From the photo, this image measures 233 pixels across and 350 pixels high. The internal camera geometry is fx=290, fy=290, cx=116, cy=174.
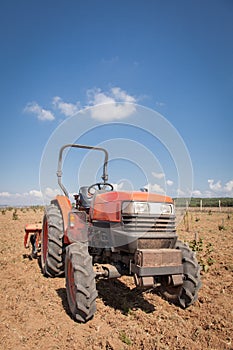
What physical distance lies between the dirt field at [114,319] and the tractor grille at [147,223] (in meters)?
1.22

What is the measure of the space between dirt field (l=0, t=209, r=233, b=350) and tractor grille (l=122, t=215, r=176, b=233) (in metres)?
1.22

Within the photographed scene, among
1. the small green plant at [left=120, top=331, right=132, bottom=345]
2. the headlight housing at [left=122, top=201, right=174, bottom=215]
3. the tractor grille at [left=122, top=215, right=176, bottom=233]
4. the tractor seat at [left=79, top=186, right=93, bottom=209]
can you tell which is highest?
the tractor seat at [left=79, top=186, right=93, bottom=209]

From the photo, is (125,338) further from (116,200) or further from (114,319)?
(116,200)

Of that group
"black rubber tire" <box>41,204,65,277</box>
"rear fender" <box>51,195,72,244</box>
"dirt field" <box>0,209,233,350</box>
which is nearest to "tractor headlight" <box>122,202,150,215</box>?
"dirt field" <box>0,209,233,350</box>

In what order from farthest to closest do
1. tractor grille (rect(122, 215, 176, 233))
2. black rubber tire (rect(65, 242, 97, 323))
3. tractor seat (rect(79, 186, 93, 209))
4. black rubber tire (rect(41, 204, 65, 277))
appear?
1. tractor seat (rect(79, 186, 93, 209))
2. black rubber tire (rect(41, 204, 65, 277))
3. tractor grille (rect(122, 215, 176, 233))
4. black rubber tire (rect(65, 242, 97, 323))

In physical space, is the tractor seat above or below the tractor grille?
above

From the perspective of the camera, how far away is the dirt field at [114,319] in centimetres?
334

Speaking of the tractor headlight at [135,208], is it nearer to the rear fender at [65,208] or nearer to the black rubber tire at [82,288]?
the black rubber tire at [82,288]

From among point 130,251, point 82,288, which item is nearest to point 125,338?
point 82,288

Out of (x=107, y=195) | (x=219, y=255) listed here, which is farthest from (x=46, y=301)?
(x=219, y=255)

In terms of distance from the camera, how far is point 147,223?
13.0ft

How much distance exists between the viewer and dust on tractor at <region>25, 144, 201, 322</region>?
3746mm

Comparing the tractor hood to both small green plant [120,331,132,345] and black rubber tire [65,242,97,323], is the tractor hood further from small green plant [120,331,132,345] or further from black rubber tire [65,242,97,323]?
small green plant [120,331,132,345]

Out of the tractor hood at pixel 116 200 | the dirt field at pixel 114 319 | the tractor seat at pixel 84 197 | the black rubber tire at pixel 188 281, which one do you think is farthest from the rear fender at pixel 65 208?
the black rubber tire at pixel 188 281
